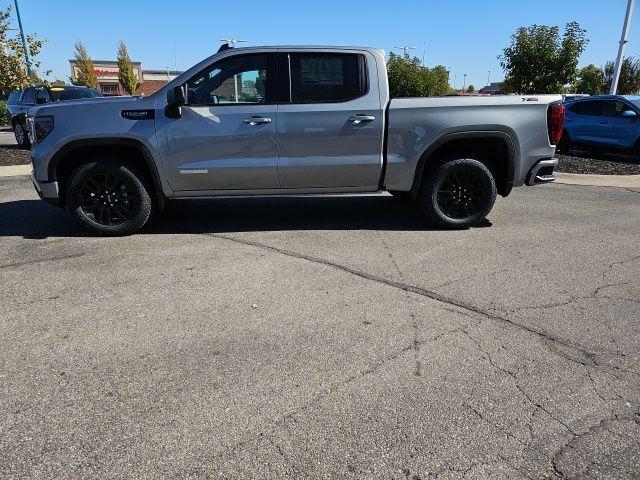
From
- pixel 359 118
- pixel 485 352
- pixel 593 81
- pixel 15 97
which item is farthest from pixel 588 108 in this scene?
pixel 593 81

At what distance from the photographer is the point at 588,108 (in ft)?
45.2

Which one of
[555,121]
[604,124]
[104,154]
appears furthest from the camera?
[604,124]

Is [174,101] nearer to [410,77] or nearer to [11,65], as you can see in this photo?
[11,65]

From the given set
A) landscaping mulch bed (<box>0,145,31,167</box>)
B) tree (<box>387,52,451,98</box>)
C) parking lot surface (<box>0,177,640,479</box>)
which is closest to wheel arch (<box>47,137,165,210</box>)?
parking lot surface (<box>0,177,640,479</box>)

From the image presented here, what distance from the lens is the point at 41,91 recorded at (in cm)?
1370

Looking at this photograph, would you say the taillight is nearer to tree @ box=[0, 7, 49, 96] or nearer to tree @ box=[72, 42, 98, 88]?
tree @ box=[0, 7, 49, 96]

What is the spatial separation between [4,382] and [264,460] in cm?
166

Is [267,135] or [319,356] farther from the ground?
[267,135]

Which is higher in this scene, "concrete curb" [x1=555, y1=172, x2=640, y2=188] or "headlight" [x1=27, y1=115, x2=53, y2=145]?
"headlight" [x1=27, y1=115, x2=53, y2=145]

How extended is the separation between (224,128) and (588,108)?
40.1ft

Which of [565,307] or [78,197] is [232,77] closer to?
[78,197]

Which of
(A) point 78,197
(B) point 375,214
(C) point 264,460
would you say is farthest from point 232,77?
(C) point 264,460

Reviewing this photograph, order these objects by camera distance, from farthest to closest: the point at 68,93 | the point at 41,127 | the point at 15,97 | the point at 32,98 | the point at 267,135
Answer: the point at 15,97 → the point at 32,98 → the point at 68,93 → the point at 267,135 → the point at 41,127

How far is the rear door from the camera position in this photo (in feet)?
17.9
